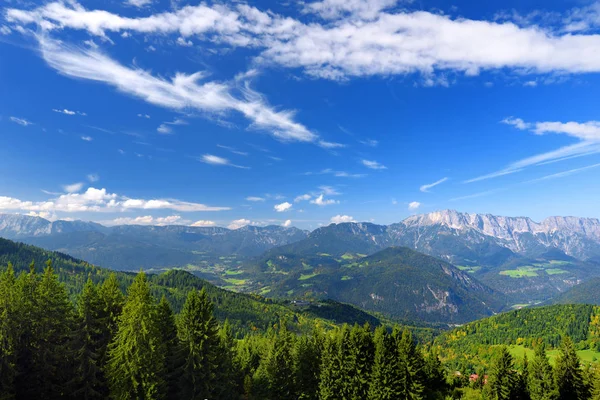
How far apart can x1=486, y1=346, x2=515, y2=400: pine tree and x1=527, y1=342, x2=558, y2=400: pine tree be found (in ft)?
22.5

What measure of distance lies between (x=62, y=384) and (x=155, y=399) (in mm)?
12934

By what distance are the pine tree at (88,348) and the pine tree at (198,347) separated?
10463 mm

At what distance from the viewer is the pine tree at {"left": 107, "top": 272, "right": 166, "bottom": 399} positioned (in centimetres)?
3906

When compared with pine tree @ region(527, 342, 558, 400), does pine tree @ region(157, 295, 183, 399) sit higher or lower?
higher

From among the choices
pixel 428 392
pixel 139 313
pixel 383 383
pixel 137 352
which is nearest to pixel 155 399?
pixel 137 352

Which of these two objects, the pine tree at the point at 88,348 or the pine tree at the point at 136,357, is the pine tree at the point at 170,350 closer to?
the pine tree at the point at 136,357

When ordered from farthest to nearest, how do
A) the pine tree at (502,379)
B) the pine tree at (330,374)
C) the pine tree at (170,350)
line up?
the pine tree at (502,379) → the pine tree at (330,374) → the pine tree at (170,350)

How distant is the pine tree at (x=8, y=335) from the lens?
127 feet

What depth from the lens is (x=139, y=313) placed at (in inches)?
1560

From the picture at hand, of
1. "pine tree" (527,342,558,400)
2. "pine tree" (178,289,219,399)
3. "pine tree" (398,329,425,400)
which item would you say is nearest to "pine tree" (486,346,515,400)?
"pine tree" (527,342,558,400)

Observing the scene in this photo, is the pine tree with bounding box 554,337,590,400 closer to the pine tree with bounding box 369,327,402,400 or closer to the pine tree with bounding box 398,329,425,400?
the pine tree with bounding box 398,329,425,400

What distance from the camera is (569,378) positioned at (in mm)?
77438

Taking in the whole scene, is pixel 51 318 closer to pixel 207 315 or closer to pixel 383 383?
pixel 207 315

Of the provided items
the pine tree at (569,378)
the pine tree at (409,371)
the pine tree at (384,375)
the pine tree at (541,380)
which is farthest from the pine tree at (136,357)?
the pine tree at (569,378)
